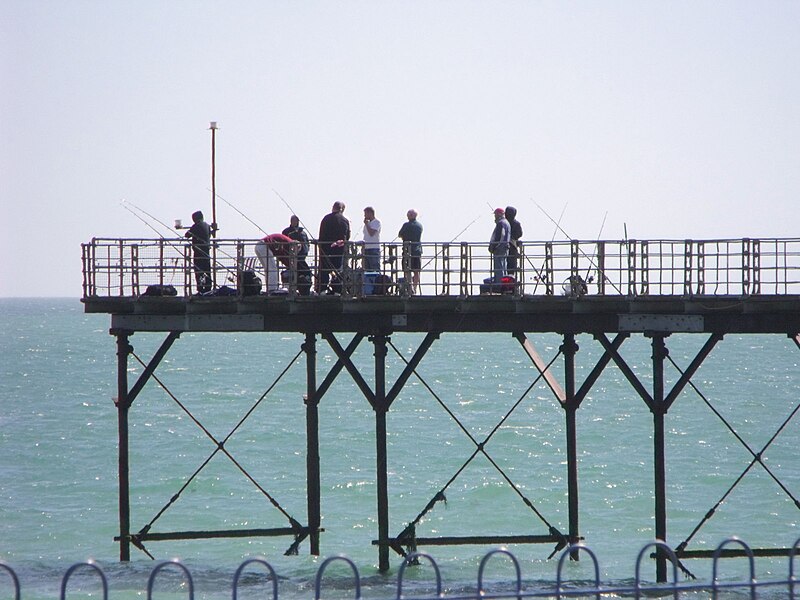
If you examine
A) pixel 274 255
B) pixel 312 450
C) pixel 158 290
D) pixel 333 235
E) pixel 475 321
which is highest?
pixel 333 235

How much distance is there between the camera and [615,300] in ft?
61.3

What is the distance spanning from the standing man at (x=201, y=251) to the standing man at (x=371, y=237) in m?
2.58

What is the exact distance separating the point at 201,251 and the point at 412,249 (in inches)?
136

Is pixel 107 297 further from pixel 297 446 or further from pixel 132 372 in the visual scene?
pixel 132 372

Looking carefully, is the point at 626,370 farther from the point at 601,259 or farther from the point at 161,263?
the point at 161,263

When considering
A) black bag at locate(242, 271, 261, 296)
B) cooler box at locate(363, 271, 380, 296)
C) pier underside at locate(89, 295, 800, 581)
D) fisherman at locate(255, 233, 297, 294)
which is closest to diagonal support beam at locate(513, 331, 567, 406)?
pier underside at locate(89, 295, 800, 581)

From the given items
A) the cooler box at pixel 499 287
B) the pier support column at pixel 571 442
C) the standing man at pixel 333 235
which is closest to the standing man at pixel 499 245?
the cooler box at pixel 499 287

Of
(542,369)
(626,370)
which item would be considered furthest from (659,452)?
(542,369)

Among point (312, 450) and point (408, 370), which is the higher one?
point (408, 370)

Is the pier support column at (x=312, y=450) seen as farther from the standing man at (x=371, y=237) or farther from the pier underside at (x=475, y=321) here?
the standing man at (x=371, y=237)

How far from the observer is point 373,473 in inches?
1542

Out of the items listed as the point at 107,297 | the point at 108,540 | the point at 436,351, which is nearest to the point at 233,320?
the point at 107,297

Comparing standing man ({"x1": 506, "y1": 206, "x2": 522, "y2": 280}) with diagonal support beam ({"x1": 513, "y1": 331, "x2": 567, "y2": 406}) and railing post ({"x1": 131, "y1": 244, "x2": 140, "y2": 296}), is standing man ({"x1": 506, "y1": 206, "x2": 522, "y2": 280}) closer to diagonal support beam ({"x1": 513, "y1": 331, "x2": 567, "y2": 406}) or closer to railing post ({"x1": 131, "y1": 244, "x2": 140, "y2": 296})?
diagonal support beam ({"x1": 513, "y1": 331, "x2": 567, "y2": 406})

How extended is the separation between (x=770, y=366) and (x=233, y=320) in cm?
7393
